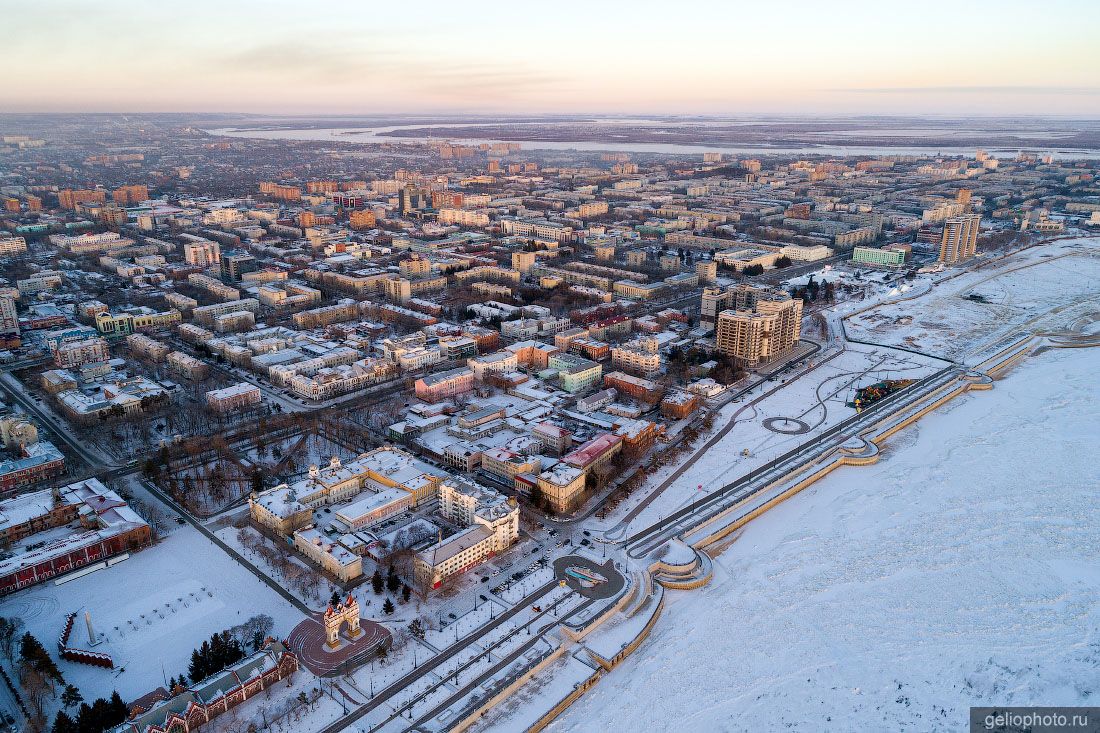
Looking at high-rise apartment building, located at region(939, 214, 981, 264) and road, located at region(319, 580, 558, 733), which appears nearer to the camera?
road, located at region(319, 580, 558, 733)

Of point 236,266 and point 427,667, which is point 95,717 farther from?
point 236,266

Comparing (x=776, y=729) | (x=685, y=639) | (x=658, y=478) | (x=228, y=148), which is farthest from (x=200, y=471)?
(x=228, y=148)

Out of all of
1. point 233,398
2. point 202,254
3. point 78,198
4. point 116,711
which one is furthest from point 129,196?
point 116,711

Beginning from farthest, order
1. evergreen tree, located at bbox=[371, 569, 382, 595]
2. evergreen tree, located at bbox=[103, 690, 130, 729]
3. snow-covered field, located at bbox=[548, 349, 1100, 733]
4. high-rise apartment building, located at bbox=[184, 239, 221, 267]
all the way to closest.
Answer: high-rise apartment building, located at bbox=[184, 239, 221, 267]
evergreen tree, located at bbox=[371, 569, 382, 595]
snow-covered field, located at bbox=[548, 349, 1100, 733]
evergreen tree, located at bbox=[103, 690, 130, 729]

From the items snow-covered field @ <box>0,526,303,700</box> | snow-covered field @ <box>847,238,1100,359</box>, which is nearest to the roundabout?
snow-covered field @ <box>0,526,303,700</box>

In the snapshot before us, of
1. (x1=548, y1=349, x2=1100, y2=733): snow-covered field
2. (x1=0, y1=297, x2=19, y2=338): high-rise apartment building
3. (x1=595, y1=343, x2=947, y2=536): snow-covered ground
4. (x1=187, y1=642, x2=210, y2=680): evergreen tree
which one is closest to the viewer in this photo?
(x1=548, y1=349, x2=1100, y2=733): snow-covered field

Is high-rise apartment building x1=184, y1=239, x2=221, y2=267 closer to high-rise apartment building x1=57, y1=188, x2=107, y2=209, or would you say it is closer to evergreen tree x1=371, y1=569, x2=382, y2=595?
high-rise apartment building x1=57, y1=188, x2=107, y2=209

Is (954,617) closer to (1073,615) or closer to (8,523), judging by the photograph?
(1073,615)

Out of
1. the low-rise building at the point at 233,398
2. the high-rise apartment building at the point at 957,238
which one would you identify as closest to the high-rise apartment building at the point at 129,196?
the low-rise building at the point at 233,398
